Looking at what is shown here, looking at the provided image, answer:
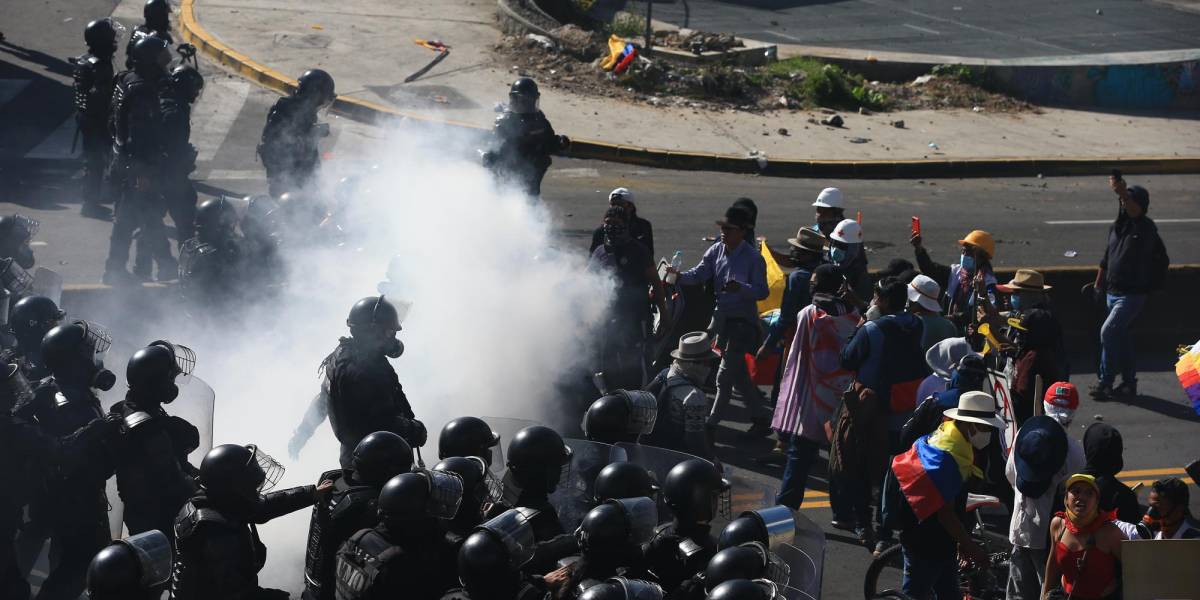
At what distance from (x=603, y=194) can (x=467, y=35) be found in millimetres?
6565

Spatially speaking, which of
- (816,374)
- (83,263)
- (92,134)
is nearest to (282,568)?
(816,374)

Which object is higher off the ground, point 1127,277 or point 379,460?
point 379,460

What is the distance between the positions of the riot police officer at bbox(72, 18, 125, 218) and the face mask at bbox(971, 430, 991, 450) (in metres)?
8.59

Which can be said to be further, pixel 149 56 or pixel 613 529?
pixel 149 56

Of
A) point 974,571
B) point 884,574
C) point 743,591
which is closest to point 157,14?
point 884,574

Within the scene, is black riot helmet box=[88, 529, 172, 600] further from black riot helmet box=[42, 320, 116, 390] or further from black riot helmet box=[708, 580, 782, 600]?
black riot helmet box=[708, 580, 782, 600]

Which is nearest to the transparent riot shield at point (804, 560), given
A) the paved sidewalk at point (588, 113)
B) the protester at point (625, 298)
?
the protester at point (625, 298)

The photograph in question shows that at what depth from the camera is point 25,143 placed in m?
13.6

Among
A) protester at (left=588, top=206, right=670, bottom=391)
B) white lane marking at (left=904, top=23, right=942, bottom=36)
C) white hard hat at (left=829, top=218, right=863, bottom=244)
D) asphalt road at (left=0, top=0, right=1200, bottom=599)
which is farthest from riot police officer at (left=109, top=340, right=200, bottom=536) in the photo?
white lane marking at (left=904, top=23, right=942, bottom=36)

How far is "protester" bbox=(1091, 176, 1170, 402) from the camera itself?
30.9ft

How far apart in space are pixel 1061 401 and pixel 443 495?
12.1 ft

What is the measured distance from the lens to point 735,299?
Result: 8.39 meters

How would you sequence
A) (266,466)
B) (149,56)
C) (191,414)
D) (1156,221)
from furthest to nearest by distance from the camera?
(1156,221), (149,56), (191,414), (266,466)

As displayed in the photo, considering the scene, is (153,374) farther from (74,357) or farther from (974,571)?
(974,571)
